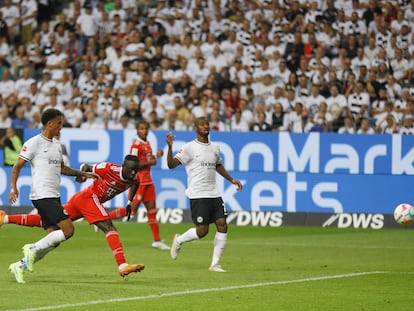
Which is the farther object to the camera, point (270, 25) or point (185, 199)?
point (270, 25)

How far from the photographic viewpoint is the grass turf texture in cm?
1186

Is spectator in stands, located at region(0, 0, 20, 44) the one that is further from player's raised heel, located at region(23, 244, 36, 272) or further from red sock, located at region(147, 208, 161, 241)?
player's raised heel, located at region(23, 244, 36, 272)

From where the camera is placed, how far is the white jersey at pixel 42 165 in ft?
46.0

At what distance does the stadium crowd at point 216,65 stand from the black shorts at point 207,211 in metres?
10.5

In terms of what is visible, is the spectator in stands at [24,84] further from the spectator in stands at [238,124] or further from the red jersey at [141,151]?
the red jersey at [141,151]

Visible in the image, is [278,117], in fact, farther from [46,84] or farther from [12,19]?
[12,19]

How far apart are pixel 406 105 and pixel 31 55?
11642 millimetres

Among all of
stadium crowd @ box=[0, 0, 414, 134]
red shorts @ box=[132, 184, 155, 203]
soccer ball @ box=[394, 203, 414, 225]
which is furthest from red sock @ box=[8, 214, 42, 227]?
stadium crowd @ box=[0, 0, 414, 134]

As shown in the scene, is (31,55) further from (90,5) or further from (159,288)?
(159,288)

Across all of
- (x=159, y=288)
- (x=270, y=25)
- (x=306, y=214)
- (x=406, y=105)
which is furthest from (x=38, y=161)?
(x=270, y=25)

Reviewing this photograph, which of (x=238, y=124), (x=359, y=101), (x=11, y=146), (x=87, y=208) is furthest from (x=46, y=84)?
(x=87, y=208)

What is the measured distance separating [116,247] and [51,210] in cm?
97

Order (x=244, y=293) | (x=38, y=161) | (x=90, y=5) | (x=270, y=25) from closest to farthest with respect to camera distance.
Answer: (x=244, y=293)
(x=38, y=161)
(x=270, y=25)
(x=90, y=5)

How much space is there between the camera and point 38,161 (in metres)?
14.1
